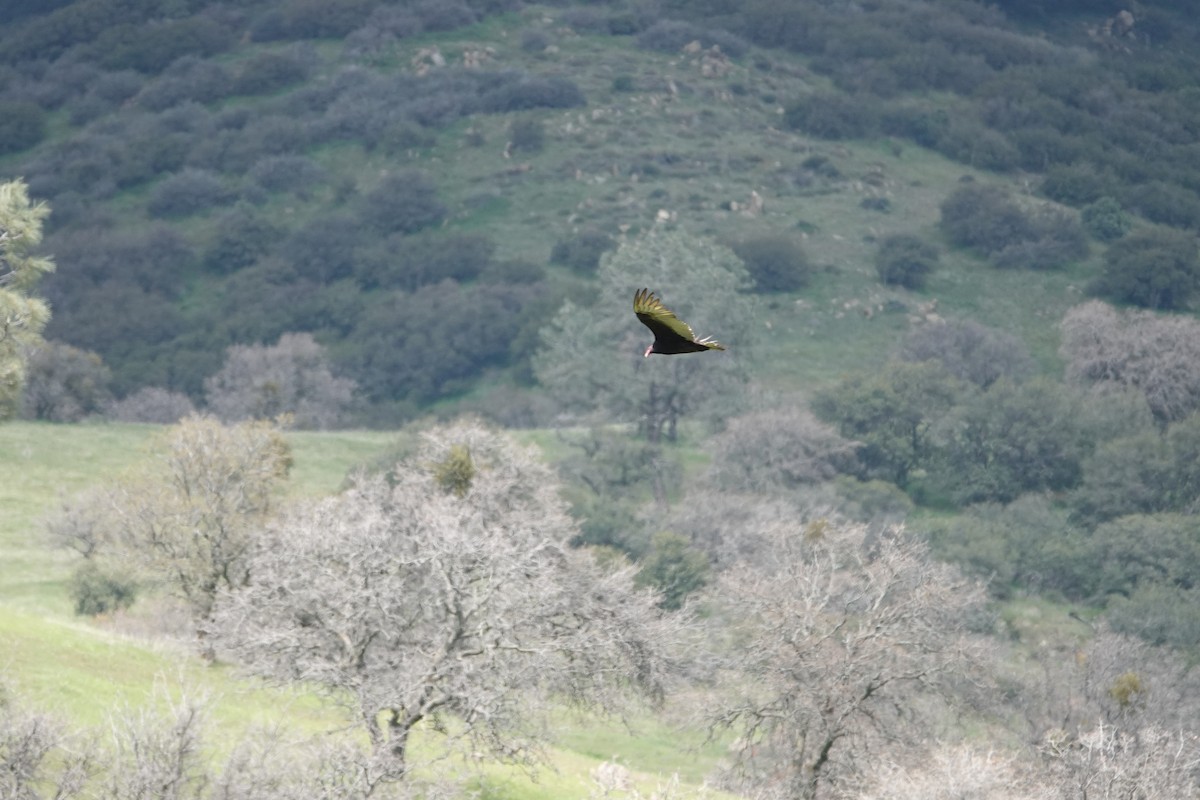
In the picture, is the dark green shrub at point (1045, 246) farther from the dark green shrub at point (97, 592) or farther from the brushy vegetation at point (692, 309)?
the dark green shrub at point (97, 592)

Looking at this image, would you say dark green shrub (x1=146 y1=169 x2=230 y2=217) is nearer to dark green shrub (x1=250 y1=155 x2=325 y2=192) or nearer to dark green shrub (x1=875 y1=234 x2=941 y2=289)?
dark green shrub (x1=250 y1=155 x2=325 y2=192)

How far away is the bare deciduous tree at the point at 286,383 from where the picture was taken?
121 meters

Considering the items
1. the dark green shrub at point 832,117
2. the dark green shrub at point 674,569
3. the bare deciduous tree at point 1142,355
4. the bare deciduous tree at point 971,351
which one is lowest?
the dark green shrub at point 832,117

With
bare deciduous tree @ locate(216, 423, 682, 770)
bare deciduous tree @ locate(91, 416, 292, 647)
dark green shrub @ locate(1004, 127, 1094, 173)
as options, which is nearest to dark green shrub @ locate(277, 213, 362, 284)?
dark green shrub @ locate(1004, 127, 1094, 173)

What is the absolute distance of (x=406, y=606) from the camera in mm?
33656

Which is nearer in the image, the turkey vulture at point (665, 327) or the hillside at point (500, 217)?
the turkey vulture at point (665, 327)

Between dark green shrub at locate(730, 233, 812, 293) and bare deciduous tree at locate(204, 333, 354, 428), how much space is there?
3699 centimetres

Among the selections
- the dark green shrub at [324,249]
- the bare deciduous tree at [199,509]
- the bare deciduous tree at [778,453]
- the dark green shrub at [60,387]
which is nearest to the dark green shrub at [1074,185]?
the dark green shrub at [324,249]

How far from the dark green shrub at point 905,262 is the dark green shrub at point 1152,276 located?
15.3 meters

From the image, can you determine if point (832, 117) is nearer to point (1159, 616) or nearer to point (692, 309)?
point (692, 309)

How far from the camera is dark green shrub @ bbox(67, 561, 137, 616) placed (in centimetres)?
5491

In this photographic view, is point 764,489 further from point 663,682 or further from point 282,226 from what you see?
point 282,226

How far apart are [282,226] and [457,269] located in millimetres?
25609

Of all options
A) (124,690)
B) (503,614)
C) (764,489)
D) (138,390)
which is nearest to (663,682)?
(503,614)
